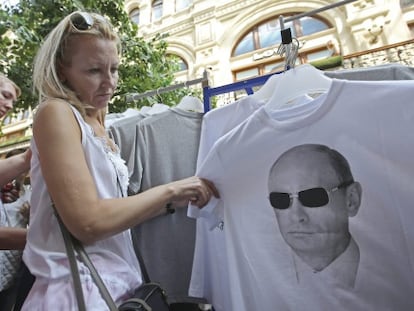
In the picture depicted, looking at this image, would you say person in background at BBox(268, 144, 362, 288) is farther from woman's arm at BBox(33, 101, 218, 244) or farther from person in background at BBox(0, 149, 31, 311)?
person in background at BBox(0, 149, 31, 311)

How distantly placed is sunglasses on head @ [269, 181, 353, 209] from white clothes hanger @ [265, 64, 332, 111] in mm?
248

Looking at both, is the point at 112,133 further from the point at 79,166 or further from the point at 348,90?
the point at 348,90

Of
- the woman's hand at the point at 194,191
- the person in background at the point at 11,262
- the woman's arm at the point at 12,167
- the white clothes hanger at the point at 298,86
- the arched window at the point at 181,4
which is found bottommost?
the person in background at the point at 11,262

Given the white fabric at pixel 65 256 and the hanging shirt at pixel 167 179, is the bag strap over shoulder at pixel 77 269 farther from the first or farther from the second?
the hanging shirt at pixel 167 179

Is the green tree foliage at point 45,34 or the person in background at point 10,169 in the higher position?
the green tree foliage at point 45,34

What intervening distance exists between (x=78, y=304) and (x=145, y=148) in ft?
2.26

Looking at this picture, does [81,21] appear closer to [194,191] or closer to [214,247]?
[194,191]

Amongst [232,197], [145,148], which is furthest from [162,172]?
[232,197]

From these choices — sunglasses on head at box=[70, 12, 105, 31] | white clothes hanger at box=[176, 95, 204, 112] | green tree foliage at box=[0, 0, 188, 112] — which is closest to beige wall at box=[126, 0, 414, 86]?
green tree foliage at box=[0, 0, 188, 112]

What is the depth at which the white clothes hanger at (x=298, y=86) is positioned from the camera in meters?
0.79

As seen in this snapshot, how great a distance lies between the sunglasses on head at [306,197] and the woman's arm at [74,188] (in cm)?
34

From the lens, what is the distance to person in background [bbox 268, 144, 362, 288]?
2.19 ft

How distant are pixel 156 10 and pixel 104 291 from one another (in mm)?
8764

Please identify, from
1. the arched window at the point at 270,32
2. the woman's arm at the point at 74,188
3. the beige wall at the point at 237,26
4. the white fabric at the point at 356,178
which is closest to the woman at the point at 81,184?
the woman's arm at the point at 74,188
